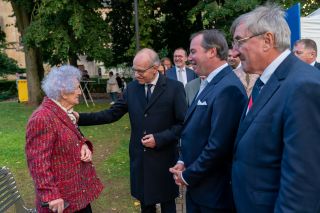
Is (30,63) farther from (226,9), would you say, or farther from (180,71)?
(180,71)

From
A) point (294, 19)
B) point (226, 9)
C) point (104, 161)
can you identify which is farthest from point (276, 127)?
point (226, 9)

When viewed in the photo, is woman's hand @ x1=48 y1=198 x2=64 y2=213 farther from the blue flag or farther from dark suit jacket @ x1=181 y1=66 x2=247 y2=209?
the blue flag

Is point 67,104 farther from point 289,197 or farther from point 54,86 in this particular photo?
point 289,197

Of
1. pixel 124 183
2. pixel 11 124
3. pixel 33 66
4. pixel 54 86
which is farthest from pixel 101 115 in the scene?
pixel 33 66

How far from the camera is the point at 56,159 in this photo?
2.97m

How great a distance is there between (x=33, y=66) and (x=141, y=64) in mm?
16222

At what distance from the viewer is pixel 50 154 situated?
114 inches

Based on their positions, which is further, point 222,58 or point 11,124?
point 11,124

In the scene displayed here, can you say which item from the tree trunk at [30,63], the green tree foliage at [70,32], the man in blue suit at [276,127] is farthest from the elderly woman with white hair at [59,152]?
the tree trunk at [30,63]

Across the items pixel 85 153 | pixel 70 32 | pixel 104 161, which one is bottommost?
pixel 104 161

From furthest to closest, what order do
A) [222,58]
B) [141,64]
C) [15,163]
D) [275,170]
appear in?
[15,163]
[141,64]
[222,58]
[275,170]

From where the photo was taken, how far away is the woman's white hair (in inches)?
120

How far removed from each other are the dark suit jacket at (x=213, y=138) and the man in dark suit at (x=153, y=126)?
0.91 metres

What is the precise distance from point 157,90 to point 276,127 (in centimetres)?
204
